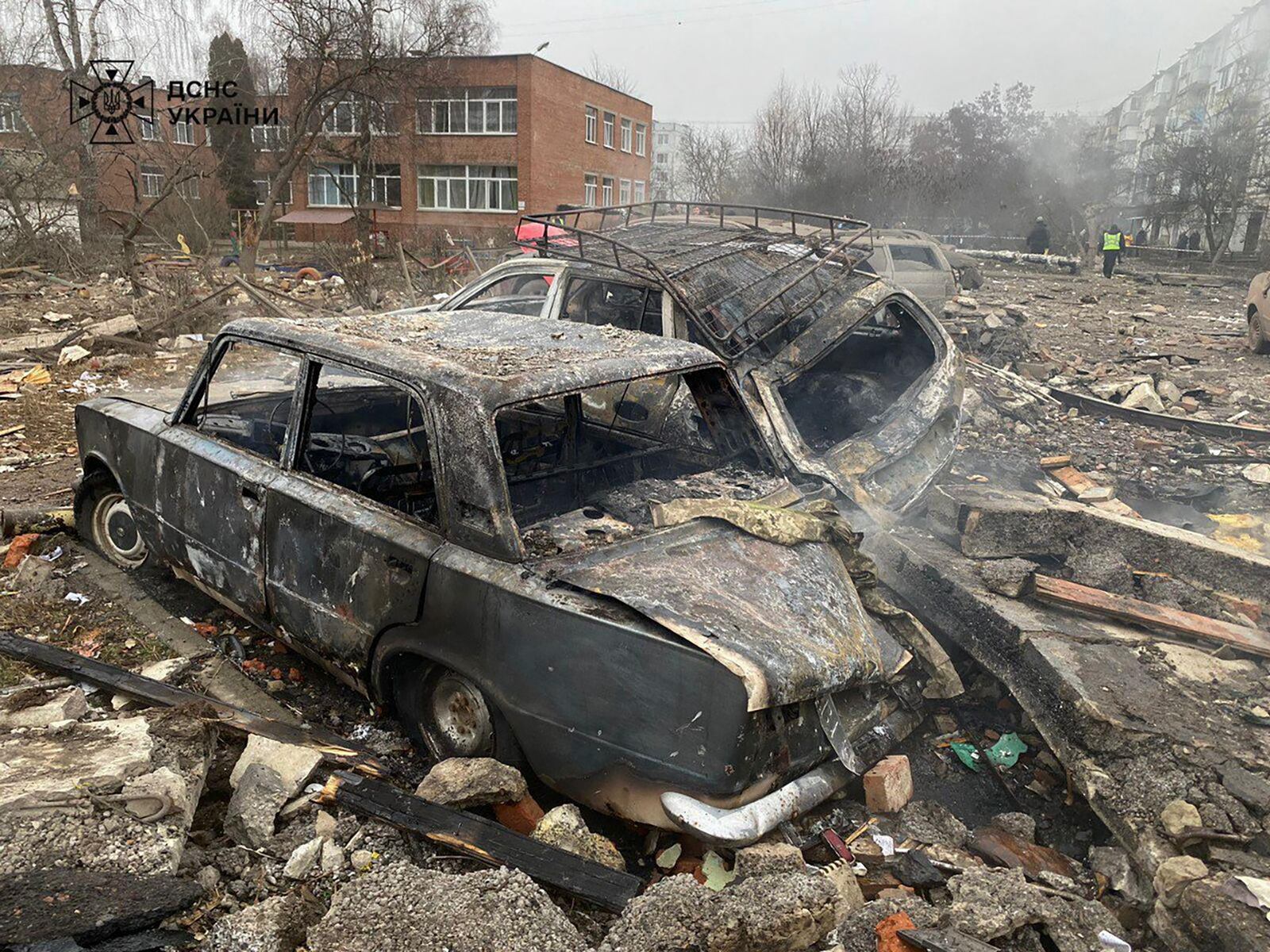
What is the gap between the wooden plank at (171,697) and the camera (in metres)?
3.03

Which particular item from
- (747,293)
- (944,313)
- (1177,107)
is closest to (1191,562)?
(747,293)

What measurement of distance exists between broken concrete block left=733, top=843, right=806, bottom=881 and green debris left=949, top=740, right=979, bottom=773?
1186 millimetres

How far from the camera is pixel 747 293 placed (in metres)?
5.22

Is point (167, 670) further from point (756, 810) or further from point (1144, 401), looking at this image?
point (1144, 401)

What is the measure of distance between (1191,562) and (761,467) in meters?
2.18

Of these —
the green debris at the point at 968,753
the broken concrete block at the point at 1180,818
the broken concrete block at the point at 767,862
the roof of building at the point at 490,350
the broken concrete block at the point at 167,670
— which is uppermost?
the roof of building at the point at 490,350

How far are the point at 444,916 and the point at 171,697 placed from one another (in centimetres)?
166

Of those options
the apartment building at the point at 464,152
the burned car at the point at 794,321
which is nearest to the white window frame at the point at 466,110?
the apartment building at the point at 464,152

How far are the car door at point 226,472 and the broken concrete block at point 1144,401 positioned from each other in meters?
8.84

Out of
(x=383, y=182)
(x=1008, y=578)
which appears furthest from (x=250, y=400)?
(x=383, y=182)

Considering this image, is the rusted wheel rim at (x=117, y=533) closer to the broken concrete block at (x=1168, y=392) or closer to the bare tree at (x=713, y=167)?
the broken concrete block at (x=1168, y=392)

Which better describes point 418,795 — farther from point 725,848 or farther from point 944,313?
point 944,313

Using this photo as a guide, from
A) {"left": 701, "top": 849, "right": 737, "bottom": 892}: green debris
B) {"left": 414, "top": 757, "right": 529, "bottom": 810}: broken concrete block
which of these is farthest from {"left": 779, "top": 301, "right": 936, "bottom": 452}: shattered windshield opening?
{"left": 414, "top": 757, "right": 529, "bottom": 810}: broken concrete block

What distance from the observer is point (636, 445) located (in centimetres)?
411
